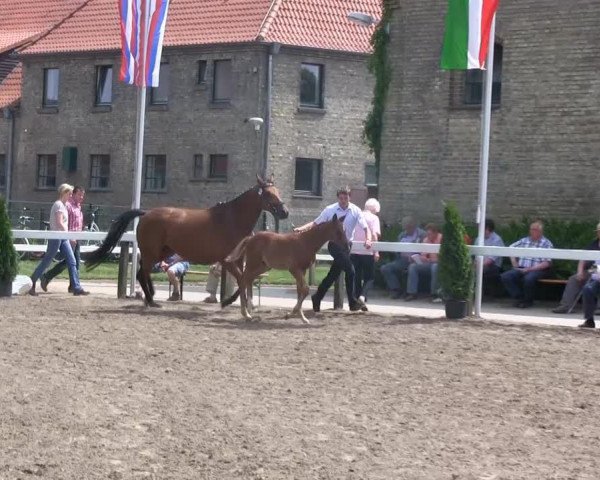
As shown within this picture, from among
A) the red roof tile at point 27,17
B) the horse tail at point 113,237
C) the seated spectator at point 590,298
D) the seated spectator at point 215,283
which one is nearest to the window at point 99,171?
the red roof tile at point 27,17

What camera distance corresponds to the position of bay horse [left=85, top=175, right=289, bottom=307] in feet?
64.6

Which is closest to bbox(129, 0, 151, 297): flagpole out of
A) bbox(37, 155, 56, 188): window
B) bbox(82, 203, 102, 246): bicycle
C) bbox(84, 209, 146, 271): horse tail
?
bbox(84, 209, 146, 271): horse tail

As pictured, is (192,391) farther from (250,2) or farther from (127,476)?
(250,2)

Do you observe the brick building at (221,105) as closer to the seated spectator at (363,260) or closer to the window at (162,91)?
the window at (162,91)

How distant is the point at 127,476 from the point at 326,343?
21.7 ft

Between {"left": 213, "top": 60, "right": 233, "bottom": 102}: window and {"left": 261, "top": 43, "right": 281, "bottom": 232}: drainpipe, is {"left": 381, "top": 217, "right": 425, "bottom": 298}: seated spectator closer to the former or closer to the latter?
{"left": 261, "top": 43, "right": 281, "bottom": 232}: drainpipe

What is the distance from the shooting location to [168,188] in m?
47.9

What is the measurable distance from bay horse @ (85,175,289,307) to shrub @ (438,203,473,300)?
2104mm

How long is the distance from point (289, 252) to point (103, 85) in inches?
1282

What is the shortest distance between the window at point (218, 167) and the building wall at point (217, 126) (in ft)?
0.88

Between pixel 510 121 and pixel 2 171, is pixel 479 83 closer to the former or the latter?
pixel 510 121

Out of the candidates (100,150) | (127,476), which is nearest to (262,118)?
(100,150)

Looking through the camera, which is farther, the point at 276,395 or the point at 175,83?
the point at 175,83

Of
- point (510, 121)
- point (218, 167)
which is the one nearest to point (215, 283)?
point (510, 121)
